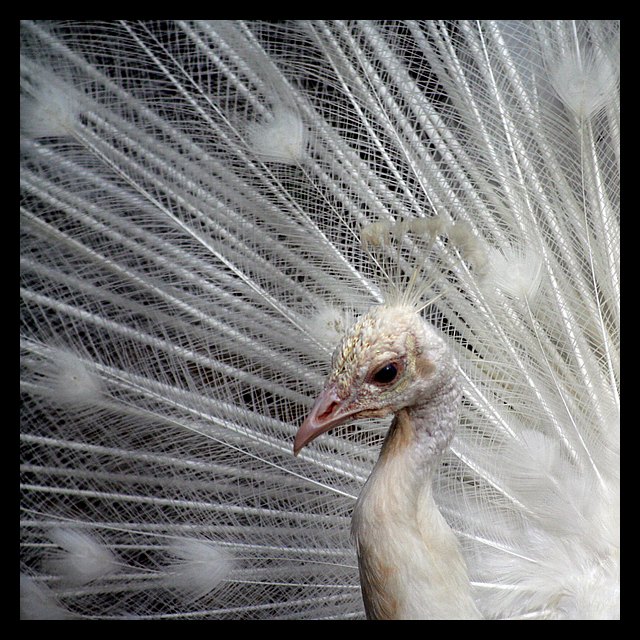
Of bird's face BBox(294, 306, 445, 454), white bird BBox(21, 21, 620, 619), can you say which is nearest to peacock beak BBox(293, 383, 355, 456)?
bird's face BBox(294, 306, 445, 454)

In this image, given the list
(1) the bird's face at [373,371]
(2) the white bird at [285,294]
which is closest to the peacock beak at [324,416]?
(1) the bird's face at [373,371]

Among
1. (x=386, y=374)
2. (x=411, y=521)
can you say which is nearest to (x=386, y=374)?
(x=386, y=374)

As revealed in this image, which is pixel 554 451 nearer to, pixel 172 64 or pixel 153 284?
pixel 153 284

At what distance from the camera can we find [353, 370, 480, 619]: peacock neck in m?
0.81

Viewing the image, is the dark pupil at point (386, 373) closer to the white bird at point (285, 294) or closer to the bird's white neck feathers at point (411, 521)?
the bird's white neck feathers at point (411, 521)

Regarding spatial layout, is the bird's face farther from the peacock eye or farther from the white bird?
the white bird

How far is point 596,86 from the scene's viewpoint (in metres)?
1.04

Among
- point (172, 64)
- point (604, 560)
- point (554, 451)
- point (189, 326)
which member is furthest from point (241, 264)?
point (604, 560)

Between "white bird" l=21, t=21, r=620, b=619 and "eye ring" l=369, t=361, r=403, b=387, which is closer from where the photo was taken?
"eye ring" l=369, t=361, r=403, b=387

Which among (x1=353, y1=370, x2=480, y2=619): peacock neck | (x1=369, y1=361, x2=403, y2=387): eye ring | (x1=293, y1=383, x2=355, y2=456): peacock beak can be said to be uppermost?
(x1=369, y1=361, x2=403, y2=387): eye ring

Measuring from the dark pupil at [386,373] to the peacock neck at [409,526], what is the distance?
64 mm

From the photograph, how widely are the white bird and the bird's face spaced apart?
254 millimetres

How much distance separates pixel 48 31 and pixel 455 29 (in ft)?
2.10

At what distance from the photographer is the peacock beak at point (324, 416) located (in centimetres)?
77
